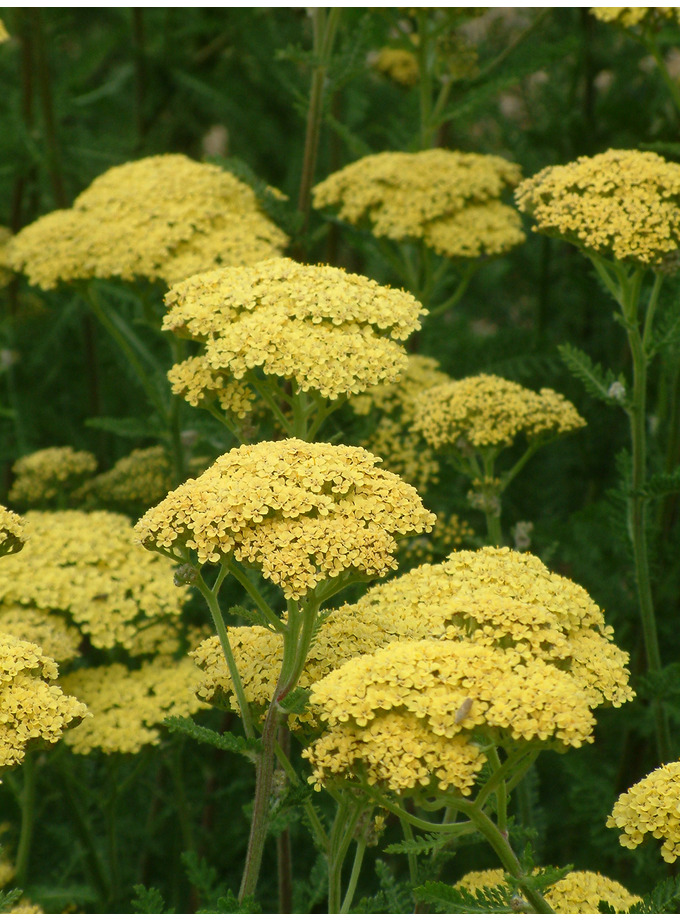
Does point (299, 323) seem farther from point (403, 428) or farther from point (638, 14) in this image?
point (638, 14)

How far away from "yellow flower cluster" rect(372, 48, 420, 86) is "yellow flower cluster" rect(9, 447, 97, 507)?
7.20 ft

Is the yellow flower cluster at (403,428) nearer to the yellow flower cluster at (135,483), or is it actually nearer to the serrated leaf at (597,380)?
the serrated leaf at (597,380)

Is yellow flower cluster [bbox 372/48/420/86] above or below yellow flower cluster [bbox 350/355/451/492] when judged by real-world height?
above

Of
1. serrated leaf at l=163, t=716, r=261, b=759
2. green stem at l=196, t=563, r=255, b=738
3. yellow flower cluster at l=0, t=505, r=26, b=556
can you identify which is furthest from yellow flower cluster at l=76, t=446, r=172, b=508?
serrated leaf at l=163, t=716, r=261, b=759

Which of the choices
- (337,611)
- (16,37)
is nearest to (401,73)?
(16,37)

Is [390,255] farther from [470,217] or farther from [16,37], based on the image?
[16,37]

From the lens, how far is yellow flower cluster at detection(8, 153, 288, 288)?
11.5 ft

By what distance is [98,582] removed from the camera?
10.3 ft

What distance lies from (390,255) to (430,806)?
7.45 ft

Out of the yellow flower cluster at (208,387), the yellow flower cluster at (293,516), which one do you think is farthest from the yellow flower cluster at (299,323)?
the yellow flower cluster at (293,516)

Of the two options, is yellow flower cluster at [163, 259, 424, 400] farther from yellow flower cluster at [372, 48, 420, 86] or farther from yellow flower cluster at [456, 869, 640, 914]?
yellow flower cluster at [372, 48, 420, 86]

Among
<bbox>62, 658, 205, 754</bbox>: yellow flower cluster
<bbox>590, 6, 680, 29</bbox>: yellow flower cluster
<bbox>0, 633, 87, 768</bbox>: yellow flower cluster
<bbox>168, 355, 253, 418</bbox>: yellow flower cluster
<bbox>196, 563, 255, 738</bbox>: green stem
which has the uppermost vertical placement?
<bbox>590, 6, 680, 29</bbox>: yellow flower cluster

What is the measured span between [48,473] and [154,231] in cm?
92

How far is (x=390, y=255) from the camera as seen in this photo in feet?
12.9
